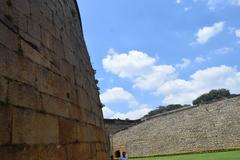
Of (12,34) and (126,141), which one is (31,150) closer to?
(12,34)

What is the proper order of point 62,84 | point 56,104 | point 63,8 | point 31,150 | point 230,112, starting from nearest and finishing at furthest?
1. point 31,150
2. point 56,104
3. point 62,84
4. point 63,8
5. point 230,112

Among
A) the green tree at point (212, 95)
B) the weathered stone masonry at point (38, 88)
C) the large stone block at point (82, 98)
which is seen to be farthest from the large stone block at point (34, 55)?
the green tree at point (212, 95)

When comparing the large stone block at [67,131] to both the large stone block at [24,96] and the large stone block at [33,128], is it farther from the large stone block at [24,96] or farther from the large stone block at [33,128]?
the large stone block at [24,96]

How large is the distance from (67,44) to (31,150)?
2297mm

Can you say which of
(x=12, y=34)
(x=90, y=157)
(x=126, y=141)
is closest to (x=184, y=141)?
(x=126, y=141)

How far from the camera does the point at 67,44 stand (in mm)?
4863

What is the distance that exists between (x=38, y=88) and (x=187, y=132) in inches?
1367

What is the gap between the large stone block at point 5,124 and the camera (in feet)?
8.18

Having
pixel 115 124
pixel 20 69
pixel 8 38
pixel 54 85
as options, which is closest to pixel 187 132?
pixel 115 124

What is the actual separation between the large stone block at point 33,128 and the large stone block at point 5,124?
0.22 feet

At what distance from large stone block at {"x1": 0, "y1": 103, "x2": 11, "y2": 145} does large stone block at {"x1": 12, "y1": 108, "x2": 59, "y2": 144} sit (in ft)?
0.22

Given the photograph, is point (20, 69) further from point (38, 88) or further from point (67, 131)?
point (67, 131)

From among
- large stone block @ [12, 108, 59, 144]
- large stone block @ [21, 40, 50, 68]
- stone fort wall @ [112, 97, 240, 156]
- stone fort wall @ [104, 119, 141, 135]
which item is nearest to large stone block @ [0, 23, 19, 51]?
large stone block @ [21, 40, 50, 68]

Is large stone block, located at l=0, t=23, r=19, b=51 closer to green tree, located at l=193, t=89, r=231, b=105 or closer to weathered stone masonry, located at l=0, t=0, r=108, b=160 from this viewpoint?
weathered stone masonry, located at l=0, t=0, r=108, b=160
